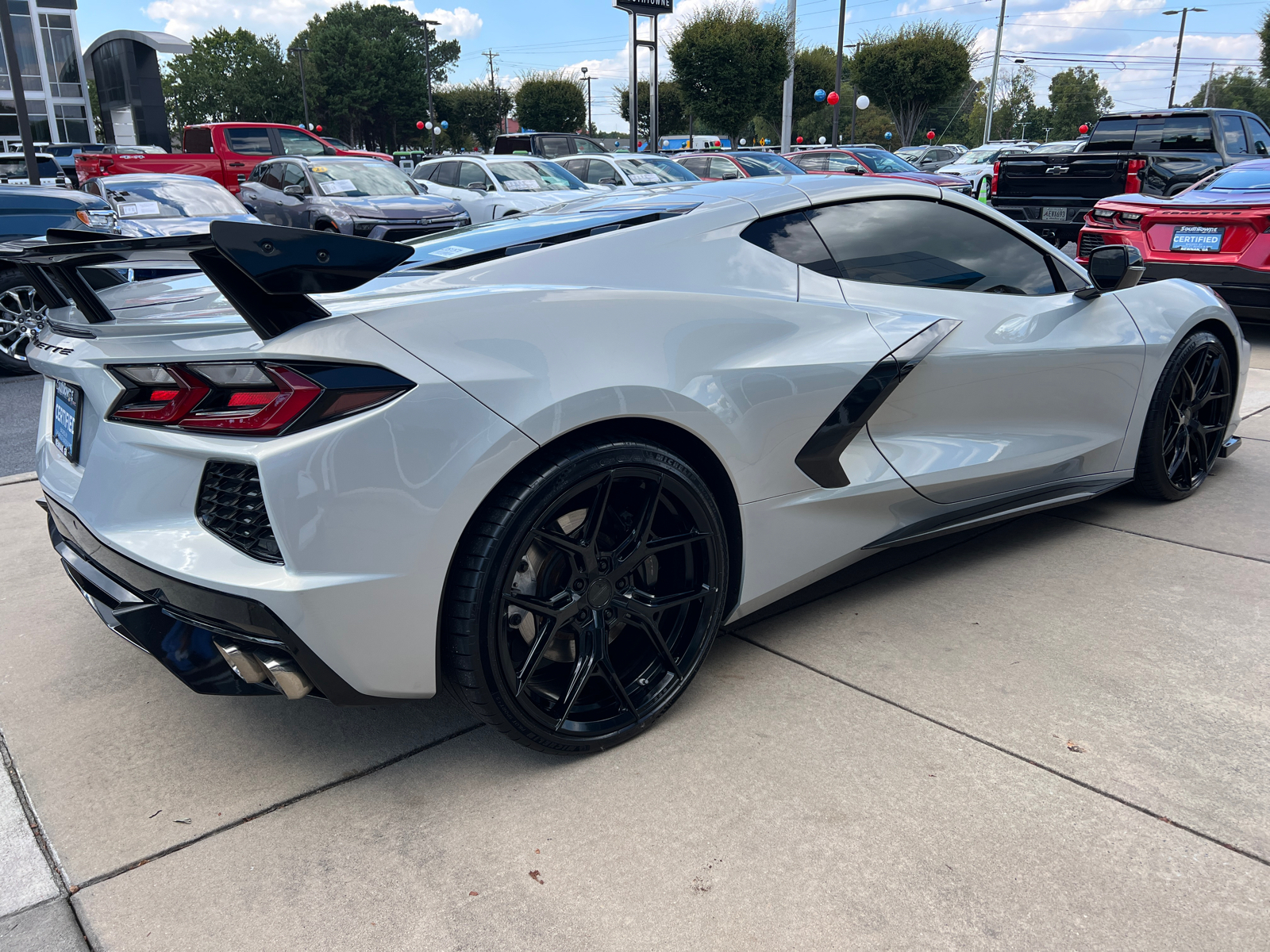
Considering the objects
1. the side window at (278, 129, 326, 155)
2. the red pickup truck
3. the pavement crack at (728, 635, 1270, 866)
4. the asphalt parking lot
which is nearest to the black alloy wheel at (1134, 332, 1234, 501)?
the asphalt parking lot

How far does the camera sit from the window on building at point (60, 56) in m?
47.5

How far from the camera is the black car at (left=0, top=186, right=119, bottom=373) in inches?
273

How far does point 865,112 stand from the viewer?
83.7 metres

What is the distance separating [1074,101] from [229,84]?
3097 inches

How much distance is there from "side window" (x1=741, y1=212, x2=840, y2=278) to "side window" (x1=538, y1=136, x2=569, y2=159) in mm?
19099

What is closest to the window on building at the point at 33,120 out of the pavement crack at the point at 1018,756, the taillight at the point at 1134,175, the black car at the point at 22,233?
the black car at the point at 22,233

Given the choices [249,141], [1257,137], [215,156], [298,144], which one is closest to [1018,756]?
[1257,137]

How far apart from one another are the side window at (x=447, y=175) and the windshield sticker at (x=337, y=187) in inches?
94.0

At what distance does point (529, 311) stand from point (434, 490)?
1.56 ft

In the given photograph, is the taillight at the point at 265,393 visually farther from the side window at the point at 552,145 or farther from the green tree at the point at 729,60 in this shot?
the green tree at the point at 729,60

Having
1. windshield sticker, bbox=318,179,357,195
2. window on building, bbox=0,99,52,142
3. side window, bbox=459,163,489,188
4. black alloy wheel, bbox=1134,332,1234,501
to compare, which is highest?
window on building, bbox=0,99,52,142

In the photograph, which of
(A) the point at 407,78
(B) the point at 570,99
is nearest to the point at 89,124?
(A) the point at 407,78

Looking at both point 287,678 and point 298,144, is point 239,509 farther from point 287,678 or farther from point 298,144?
point 298,144

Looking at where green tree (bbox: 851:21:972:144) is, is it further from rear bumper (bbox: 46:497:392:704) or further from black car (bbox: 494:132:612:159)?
rear bumper (bbox: 46:497:392:704)
